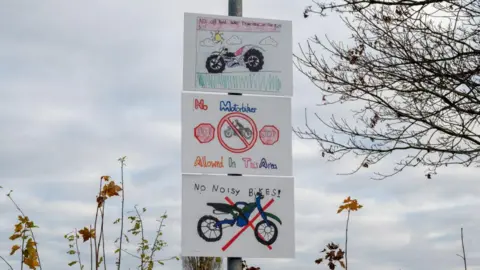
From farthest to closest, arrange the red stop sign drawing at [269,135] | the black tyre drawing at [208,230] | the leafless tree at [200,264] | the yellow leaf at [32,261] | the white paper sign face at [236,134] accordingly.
→ the leafless tree at [200,264], the red stop sign drawing at [269,135], the white paper sign face at [236,134], the black tyre drawing at [208,230], the yellow leaf at [32,261]

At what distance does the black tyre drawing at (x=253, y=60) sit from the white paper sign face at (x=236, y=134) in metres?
0.22

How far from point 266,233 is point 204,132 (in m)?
0.82

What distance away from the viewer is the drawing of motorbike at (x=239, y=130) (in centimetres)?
520

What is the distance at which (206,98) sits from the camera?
5211 millimetres

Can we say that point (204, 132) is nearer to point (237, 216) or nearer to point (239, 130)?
point (239, 130)

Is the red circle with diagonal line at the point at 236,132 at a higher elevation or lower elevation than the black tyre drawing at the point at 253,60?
lower

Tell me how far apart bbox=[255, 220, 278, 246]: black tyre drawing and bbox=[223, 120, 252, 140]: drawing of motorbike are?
0.62 m

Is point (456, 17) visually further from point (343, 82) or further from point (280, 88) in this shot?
point (280, 88)

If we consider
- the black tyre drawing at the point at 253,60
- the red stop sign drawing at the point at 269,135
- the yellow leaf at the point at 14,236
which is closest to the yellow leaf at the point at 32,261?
the yellow leaf at the point at 14,236

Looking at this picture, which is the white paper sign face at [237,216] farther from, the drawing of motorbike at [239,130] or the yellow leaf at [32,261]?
the yellow leaf at [32,261]

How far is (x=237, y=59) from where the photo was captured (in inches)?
210

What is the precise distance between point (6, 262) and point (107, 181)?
0.88 m

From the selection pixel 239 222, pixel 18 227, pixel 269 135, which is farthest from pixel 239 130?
pixel 18 227

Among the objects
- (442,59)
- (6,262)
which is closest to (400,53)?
(442,59)
